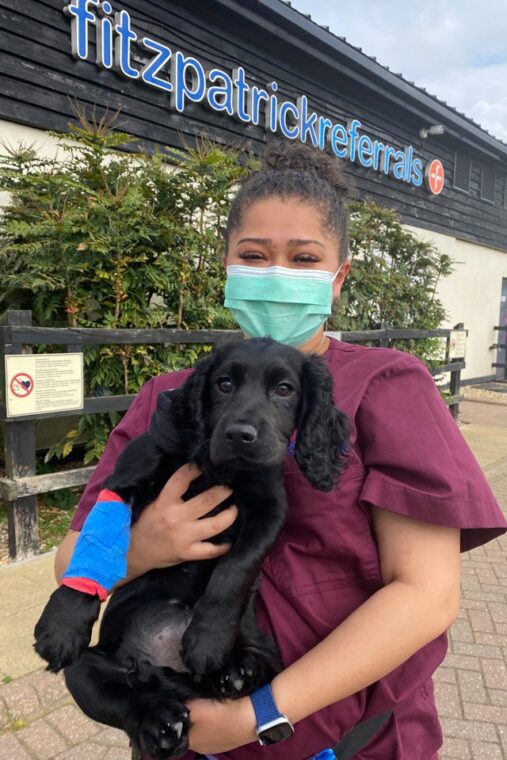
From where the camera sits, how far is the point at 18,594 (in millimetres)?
3795

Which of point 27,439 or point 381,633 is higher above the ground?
point 381,633

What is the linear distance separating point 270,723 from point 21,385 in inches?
136

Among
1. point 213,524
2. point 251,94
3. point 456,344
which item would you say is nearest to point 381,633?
point 213,524

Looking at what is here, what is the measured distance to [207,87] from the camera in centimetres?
853

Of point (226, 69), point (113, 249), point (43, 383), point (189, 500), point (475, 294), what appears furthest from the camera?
point (475, 294)

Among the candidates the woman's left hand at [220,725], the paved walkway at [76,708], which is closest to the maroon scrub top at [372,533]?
the woman's left hand at [220,725]

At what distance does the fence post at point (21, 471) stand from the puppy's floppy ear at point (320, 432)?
3115 mm

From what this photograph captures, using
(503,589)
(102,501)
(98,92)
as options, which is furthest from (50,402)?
(98,92)

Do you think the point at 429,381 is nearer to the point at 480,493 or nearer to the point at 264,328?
the point at 480,493

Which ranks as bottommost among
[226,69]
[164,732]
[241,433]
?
[164,732]

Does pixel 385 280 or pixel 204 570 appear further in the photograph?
pixel 385 280

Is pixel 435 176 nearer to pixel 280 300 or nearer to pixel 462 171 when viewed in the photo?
pixel 462 171

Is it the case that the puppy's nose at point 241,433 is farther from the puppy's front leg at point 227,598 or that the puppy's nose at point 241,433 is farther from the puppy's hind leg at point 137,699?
the puppy's hind leg at point 137,699

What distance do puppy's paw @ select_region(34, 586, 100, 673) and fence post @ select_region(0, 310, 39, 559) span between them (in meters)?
3.06
